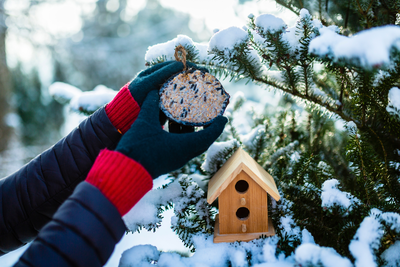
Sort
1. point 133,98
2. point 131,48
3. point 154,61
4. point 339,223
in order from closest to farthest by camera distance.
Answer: point 339,223
point 133,98
point 154,61
point 131,48

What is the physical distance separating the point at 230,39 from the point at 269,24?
0.10 m

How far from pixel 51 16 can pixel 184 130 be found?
4.51 metres

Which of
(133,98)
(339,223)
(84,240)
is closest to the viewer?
(84,240)

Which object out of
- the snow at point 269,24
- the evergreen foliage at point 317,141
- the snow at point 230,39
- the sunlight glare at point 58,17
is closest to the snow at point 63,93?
the evergreen foliage at point 317,141

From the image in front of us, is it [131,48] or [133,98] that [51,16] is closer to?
[131,48]

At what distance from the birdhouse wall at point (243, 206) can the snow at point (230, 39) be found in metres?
0.34

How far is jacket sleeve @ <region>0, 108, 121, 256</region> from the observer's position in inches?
26.7

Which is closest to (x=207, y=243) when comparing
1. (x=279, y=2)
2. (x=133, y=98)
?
(x=133, y=98)

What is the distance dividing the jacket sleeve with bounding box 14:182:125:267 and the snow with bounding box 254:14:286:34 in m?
0.52

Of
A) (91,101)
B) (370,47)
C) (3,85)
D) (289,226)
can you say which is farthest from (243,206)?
(3,85)

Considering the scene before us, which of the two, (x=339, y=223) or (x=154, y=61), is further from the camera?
(x=154, y=61)

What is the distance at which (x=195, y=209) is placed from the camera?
2.34 feet

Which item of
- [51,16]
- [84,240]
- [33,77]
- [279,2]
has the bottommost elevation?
[84,240]

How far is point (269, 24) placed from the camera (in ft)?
1.97
